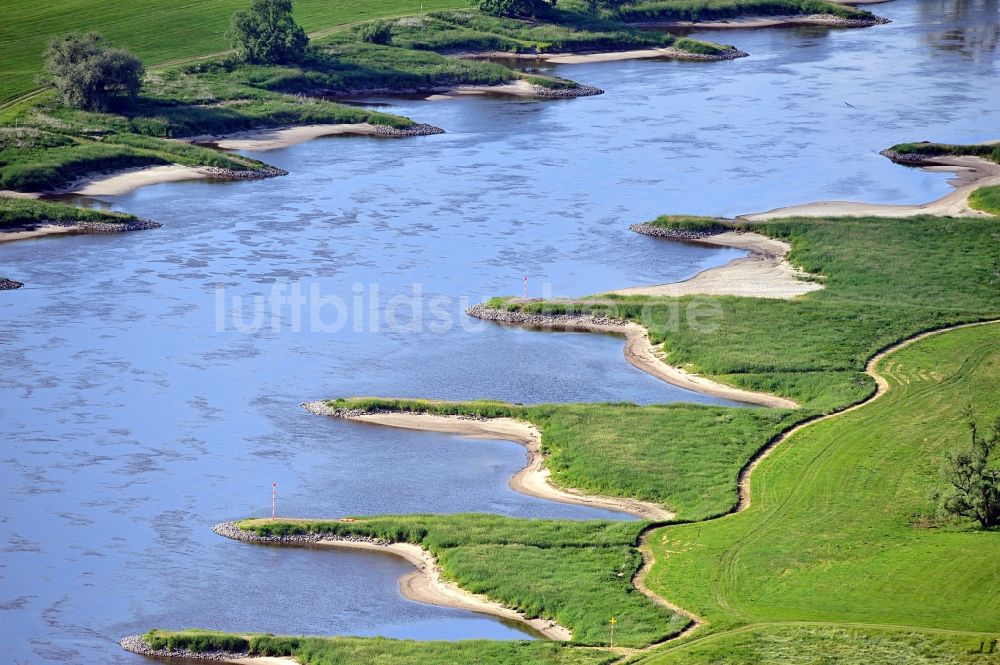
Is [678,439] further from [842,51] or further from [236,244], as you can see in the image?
[842,51]

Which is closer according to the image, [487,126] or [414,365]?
[414,365]

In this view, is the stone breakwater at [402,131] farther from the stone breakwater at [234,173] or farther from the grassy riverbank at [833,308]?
the grassy riverbank at [833,308]

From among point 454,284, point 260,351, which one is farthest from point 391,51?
point 260,351

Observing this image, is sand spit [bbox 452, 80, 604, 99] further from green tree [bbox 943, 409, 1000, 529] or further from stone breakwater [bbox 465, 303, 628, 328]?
green tree [bbox 943, 409, 1000, 529]

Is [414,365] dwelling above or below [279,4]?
below

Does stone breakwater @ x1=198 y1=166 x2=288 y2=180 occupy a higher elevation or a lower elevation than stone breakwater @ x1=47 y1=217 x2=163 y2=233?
higher

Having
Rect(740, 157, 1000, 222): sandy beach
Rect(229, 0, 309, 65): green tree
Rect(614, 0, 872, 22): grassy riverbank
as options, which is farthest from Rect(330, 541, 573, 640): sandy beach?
Rect(614, 0, 872, 22): grassy riverbank

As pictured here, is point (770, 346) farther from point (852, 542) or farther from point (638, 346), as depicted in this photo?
point (852, 542)
